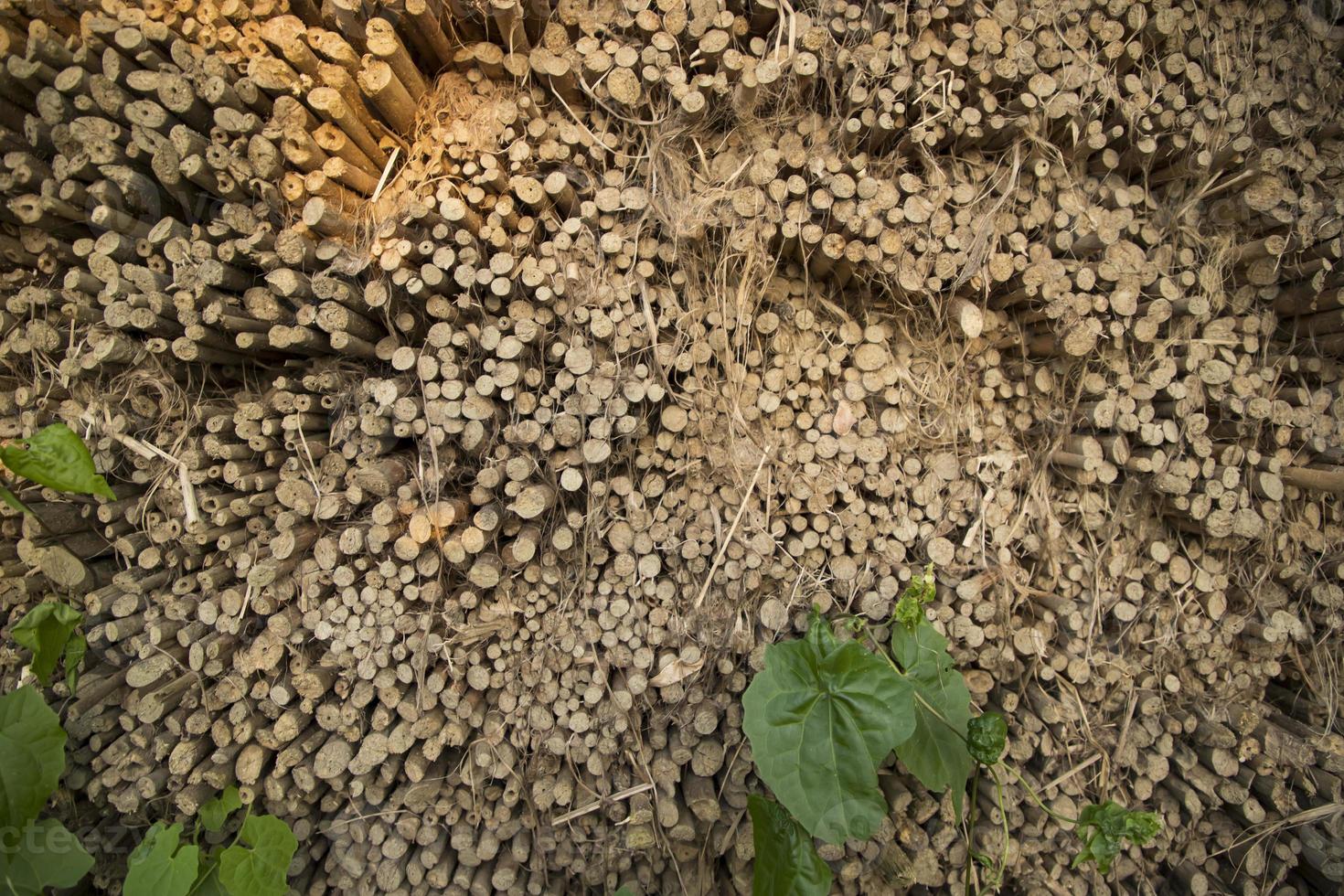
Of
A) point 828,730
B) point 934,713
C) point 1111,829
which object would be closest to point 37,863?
point 828,730

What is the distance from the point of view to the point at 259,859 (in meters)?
1.89

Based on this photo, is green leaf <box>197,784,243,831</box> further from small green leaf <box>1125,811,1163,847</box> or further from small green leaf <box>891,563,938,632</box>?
small green leaf <box>1125,811,1163,847</box>

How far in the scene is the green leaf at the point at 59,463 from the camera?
5.31 feet

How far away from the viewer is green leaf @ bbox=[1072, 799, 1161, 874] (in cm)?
178

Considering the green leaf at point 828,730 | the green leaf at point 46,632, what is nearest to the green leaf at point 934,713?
the green leaf at point 828,730

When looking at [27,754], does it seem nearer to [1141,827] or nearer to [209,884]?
[209,884]

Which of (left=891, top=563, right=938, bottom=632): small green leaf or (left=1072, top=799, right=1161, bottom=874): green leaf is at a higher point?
(left=891, top=563, right=938, bottom=632): small green leaf

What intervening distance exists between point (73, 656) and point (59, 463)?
0.61 m

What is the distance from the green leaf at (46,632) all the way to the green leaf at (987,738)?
91.2 inches

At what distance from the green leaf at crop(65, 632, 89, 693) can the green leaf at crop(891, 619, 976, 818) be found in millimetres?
2178

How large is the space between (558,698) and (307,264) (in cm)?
146

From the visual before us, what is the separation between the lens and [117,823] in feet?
6.86

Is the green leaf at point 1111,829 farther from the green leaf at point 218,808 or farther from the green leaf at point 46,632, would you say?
the green leaf at point 46,632

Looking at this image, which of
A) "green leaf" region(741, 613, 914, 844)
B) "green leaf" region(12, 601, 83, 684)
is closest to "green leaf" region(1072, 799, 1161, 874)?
"green leaf" region(741, 613, 914, 844)
